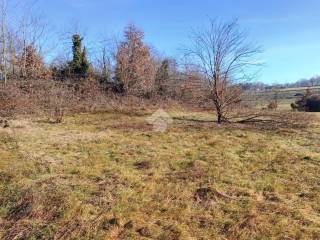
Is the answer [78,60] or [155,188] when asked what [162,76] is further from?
[155,188]

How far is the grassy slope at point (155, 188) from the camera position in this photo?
3320mm

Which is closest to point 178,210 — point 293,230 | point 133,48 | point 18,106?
point 293,230

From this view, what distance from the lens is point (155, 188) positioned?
4391 mm

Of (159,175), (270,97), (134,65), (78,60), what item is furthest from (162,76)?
(159,175)

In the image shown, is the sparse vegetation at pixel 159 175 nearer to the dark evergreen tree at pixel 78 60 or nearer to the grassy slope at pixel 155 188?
the grassy slope at pixel 155 188

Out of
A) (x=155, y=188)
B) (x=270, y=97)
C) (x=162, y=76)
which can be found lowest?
(x=155, y=188)

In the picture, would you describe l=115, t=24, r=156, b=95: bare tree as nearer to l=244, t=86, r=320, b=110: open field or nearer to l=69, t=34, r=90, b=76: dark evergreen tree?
l=69, t=34, r=90, b=76: dark evergreen tree

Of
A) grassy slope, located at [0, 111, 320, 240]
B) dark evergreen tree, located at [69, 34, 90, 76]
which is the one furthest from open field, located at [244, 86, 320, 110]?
dark evergreen tree, located at [69, 34, 90, 76]

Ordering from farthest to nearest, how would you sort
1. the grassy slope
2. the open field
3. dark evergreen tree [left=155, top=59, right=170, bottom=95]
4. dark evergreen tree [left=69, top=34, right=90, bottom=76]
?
dark evergreen tree [left=155, top=59, right=170, bottom=95] < dark evergreen tree [left=69, top=34, right=90, bottom=76] < the open field < the grassy slope

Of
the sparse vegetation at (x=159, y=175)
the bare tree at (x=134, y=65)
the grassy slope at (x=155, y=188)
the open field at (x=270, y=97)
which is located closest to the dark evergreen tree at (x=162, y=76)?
the bare tree at (x=134, y=65)

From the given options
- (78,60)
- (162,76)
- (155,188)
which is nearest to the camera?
(155,188)

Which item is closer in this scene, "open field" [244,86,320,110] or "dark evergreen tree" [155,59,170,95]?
"open field" [244,86,320,110]

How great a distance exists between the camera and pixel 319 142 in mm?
7953

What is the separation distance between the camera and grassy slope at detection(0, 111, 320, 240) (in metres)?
3.32
